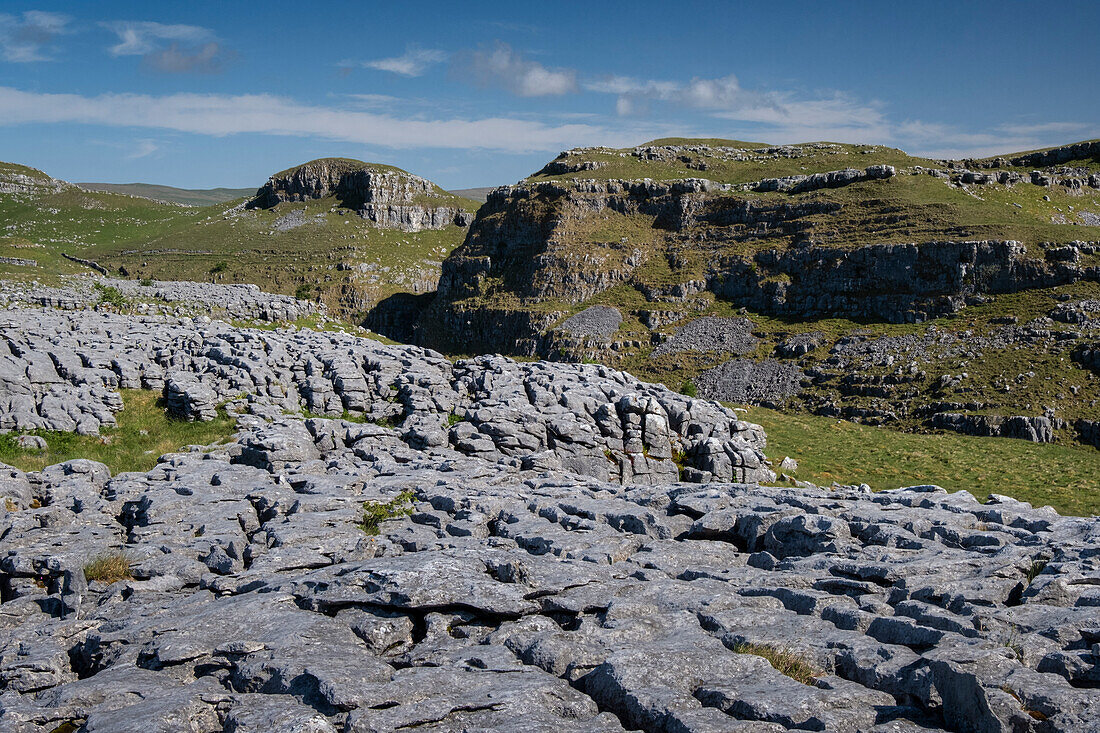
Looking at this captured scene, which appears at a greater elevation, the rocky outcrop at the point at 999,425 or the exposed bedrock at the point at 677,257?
the exposed bedrock at the point at 677,257

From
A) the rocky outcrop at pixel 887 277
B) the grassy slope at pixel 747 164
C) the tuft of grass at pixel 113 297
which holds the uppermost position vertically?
the grassy slope at pixel 747 164

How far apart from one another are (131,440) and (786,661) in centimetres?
2279

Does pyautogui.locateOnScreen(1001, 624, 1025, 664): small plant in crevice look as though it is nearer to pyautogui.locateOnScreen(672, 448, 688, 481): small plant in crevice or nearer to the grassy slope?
pyautogui.locateOnScreen(672, 448, 688, 481): small plant in crevice

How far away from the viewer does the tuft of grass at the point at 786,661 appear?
955 cm

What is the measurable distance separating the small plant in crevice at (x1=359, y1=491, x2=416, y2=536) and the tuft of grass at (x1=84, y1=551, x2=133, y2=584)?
4.55 metres

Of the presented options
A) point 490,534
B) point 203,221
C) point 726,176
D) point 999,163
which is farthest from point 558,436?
point 203,221

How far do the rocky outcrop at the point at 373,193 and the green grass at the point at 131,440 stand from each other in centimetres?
12921

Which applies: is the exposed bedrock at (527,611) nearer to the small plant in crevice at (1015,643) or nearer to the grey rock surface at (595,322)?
the small plant in crevice at (1015,643)

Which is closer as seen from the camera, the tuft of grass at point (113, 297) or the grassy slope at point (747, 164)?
the tuft of grass at point (113, 297)

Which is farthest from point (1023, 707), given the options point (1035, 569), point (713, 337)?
point (713, 337)

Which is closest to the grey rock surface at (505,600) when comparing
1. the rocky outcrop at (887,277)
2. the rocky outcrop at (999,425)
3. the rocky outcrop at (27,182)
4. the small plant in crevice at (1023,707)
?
the small plant in crevice at (1023,707)

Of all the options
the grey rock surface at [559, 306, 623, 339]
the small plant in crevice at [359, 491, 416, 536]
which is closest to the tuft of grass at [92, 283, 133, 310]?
the small plant in crevice at [359, 491, 416, 536]

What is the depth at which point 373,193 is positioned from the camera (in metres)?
152

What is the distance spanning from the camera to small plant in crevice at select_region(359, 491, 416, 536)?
639 inches
